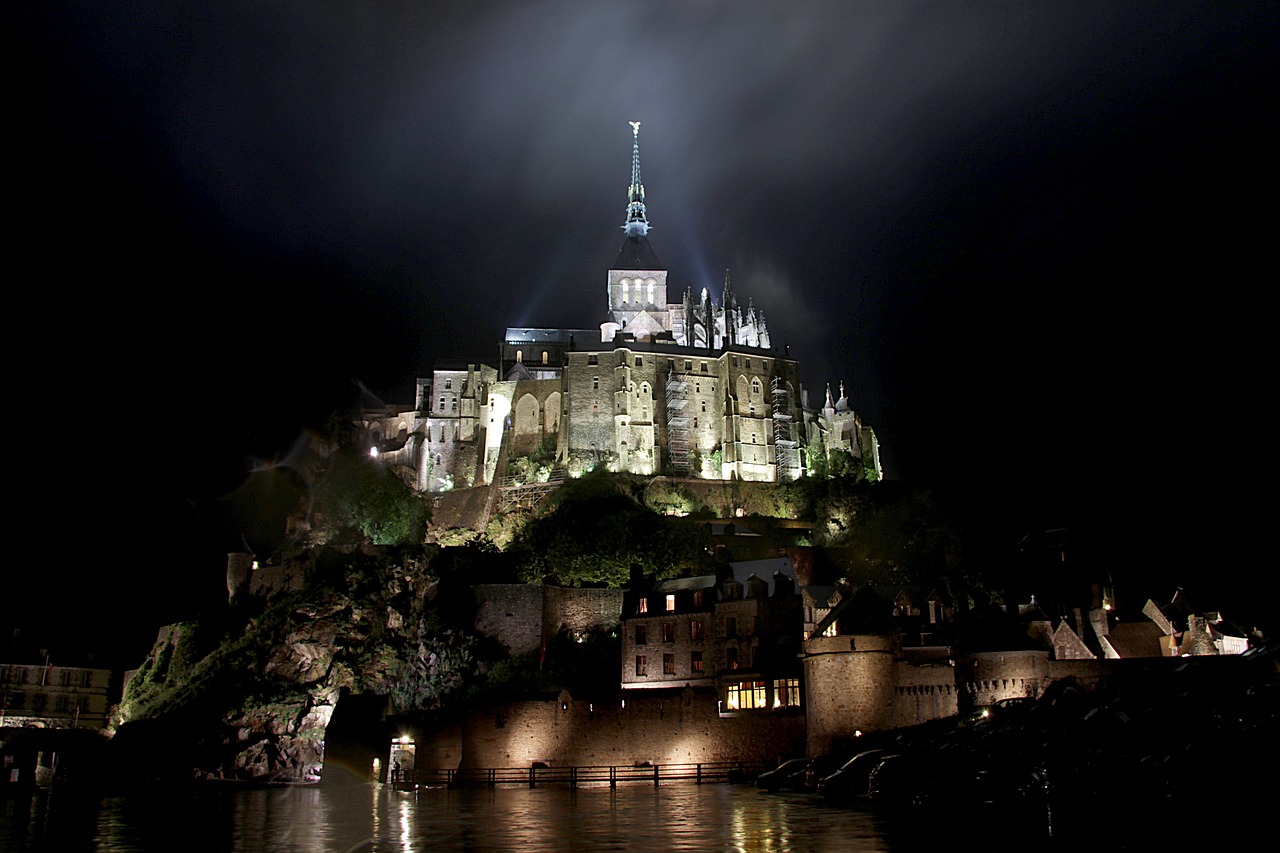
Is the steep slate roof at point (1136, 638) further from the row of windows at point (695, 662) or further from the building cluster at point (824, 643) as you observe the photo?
the row of windows at point (695, 662)

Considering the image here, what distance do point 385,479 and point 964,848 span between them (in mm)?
60810

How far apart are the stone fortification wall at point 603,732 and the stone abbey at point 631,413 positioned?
134 ft

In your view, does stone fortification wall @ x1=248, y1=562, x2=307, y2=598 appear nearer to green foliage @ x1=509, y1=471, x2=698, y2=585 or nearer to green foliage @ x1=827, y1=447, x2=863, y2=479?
green foliage @ x1=509, y1=471, x2=698, y2=585

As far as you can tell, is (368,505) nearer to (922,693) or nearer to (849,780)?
(922,693)

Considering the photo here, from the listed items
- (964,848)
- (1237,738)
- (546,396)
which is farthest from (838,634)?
(546,396)

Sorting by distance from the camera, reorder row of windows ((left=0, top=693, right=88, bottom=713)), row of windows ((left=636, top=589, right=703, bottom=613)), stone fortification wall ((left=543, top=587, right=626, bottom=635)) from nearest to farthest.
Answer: row of windows ((left=636, top=589, right=703, bottom=613))
stone fortification wall ((left=543, top=587, right=626, bottom=635))
row of windows ((left=0, top=693, right=88, bottom=713))

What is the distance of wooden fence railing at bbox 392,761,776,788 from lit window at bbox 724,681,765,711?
3.40 m

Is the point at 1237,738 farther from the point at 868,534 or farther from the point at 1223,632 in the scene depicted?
the point at 868,534

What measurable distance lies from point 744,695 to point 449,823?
22753mm

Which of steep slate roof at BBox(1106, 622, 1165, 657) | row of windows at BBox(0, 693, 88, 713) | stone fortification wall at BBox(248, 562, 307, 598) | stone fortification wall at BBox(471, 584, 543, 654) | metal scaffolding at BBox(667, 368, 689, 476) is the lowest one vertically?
row of windows at BBox(0, 693, 88, 713)

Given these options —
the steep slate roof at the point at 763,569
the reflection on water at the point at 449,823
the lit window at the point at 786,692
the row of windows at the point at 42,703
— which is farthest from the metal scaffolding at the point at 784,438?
the row of windows at the point at 42,703

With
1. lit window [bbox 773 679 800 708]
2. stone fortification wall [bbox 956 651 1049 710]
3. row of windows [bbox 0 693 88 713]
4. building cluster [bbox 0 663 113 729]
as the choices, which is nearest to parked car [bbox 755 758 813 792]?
lit window [bbox 773 679 800 708]

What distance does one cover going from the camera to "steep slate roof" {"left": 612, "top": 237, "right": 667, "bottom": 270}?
105m

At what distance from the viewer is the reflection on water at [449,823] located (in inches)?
681
